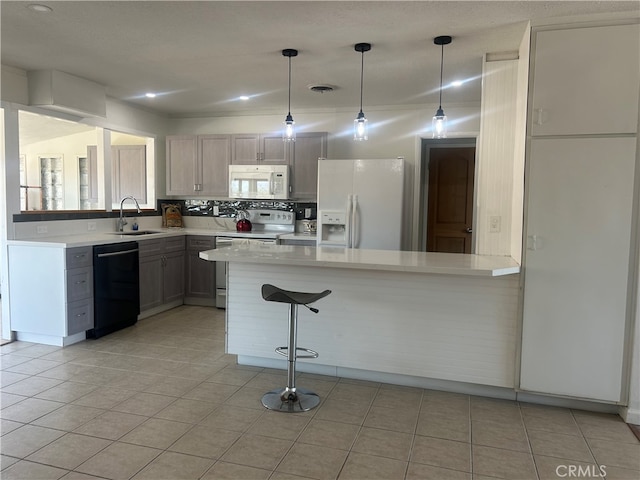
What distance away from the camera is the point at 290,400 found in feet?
9.53

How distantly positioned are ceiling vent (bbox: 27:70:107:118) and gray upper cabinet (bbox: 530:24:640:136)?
13.1 ft

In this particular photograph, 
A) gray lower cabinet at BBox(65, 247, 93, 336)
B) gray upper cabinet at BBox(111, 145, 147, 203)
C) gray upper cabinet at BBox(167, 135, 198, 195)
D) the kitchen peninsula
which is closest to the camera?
the kitchen peninsula

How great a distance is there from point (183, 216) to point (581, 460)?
527 cm

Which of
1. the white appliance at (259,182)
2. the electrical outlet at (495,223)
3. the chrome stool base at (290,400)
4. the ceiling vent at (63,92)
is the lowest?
the chrome stool base at (290,400)

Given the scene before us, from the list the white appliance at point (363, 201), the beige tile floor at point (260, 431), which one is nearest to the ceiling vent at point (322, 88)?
the white appliance at point (363, 201)

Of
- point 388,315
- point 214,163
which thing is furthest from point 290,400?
point 214,163

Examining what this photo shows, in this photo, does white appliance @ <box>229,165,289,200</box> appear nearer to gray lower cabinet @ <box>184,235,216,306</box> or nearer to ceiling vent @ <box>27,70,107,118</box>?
gray lower cabinet @ <box>184,235,216,306</box>

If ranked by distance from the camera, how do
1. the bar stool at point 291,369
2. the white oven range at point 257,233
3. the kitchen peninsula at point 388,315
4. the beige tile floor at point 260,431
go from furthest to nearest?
the white oven range at point 257,233, the kitchen peninsula at point 388,315, the bar stool at point 291,369, the beige tile floor at point 260,431

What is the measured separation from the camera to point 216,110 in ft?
18.9

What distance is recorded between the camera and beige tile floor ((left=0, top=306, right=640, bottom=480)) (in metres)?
2.20

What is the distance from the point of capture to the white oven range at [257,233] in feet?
17.1

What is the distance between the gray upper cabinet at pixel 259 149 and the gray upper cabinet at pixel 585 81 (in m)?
3.15

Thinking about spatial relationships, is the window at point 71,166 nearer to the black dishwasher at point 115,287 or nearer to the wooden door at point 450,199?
the black dishwasher at point 115,287

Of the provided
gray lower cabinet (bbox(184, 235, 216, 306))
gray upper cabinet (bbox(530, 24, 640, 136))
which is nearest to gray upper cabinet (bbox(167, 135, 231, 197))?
gray lower cabinet (bbox(184, 235, 216, 306))
